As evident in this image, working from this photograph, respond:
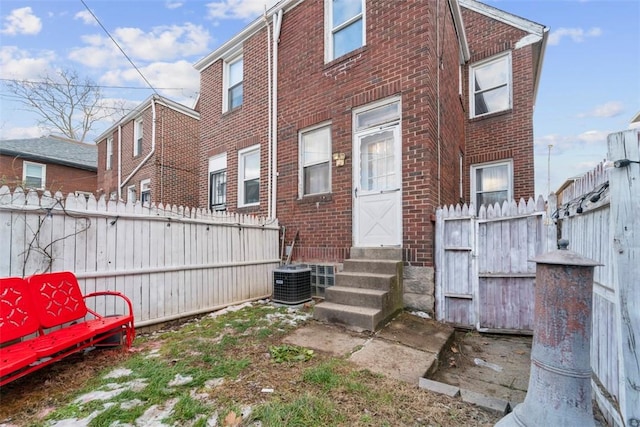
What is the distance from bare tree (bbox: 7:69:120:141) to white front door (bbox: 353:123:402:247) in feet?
51.7

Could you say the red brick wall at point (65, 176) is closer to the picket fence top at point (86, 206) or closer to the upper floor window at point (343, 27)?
the picket fence top at point (86, 206)

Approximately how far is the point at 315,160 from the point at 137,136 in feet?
36.1

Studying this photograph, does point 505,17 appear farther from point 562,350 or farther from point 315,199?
point 562,350

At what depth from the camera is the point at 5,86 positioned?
516 inches

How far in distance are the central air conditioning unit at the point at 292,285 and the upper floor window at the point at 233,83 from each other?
561 centimetres

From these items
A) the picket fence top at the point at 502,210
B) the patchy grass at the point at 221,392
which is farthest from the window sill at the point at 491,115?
the patchy grass at the point at 221,392

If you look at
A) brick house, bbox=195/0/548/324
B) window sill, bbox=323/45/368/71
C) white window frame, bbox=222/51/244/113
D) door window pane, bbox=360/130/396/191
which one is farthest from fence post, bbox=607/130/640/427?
white window frame, bbox=222/51/244/113

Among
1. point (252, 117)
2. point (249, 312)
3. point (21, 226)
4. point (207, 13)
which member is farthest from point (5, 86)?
point (249, 312)

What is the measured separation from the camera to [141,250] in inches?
170

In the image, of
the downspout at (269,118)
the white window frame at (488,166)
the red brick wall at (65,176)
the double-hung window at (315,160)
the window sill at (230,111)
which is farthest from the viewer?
the red brick wall at (65,176)

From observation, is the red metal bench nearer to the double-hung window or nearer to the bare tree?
the double-hung window

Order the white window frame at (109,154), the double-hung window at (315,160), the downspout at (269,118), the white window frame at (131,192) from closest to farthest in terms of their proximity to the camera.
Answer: the double-hung window at (315,160) < the downspout at (269,118) < the white window frame at (131,192) < the white window frame at (109,154)

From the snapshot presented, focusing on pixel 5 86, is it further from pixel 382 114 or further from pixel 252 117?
pixel 382 114

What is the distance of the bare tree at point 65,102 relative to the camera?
1495 cm
